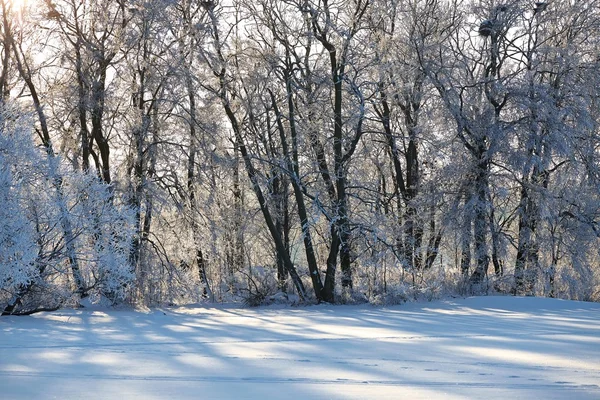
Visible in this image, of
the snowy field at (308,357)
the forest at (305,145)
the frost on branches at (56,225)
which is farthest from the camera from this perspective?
the forest at (305,145)

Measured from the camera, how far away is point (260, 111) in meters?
16.6

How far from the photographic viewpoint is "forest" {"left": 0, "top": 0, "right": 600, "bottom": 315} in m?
14.3

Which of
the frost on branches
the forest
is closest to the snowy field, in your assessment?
the frost on branches

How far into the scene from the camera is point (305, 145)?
50.5ft

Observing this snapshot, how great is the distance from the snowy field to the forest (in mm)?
2765

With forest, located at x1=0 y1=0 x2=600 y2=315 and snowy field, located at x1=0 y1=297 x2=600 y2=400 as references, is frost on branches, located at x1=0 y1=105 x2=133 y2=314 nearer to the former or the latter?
forest, located at x1=0 y1=0 x2=600 y2=315

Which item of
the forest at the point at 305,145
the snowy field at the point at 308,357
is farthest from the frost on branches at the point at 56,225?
the snowy field at the point at 308,357

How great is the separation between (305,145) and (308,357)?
339 inches

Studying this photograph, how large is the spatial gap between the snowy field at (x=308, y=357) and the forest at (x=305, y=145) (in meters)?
2.77

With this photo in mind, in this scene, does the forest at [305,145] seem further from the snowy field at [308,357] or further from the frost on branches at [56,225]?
the snowy field at [308,357]

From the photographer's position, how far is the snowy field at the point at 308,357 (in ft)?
18.8

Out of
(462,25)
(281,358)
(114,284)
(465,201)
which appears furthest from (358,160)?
(281,358)

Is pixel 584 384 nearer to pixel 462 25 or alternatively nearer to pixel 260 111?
pixel 260 111

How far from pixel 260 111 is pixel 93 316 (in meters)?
6.47
